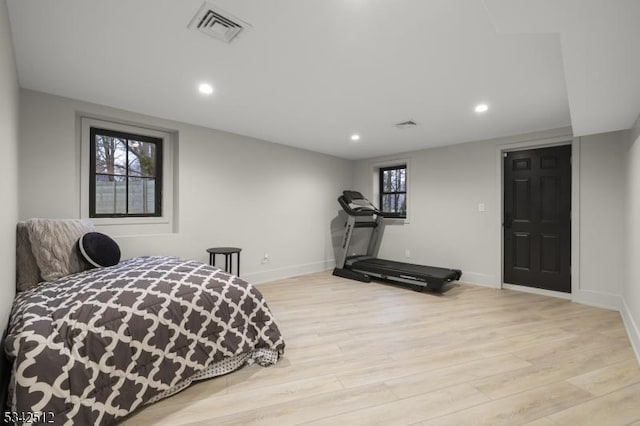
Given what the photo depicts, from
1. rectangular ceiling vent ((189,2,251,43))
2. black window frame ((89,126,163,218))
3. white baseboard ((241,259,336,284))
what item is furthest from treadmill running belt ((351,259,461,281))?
rectangular ceiling vent ((189,2,251,43))

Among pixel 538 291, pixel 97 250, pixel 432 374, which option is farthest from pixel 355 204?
pixel 97 250

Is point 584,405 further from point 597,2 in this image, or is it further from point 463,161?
point 463,161

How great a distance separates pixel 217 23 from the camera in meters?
1.77

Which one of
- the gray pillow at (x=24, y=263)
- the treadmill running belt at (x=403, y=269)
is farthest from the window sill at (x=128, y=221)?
the treadmill running belt at (x=403, y=269)

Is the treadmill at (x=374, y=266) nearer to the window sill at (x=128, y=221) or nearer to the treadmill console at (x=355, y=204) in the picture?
the treadmill console at (x=355, y=204)

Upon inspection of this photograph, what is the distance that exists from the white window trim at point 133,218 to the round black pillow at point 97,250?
762mm

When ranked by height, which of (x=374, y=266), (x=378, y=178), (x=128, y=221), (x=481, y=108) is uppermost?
(x=481, y=108)

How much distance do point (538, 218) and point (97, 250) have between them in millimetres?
5111

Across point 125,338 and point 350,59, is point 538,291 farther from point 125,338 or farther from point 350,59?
point 125,338

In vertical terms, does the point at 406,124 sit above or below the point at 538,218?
above

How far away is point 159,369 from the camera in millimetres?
1717

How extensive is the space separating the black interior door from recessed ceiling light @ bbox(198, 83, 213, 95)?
407 cm

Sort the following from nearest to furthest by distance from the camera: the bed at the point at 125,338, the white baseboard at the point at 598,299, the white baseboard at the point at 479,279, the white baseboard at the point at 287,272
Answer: the bed at the point at 125,338
the white baseboard at the point at 598,299
the white baseboard at the point at 479,279
the white baseboard at the point at 287,272

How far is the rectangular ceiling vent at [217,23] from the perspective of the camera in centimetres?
166
